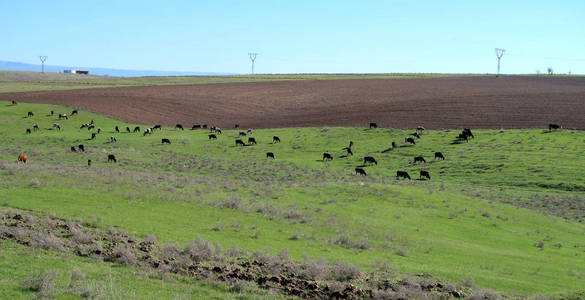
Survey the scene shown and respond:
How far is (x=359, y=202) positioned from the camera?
33.7 meters

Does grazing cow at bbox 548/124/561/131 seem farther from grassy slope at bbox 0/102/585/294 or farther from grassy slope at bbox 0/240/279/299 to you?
grassy slope at bbox 0/240/279/299

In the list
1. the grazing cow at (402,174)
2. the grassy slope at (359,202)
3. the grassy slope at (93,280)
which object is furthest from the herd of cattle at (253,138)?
the grassy slope at (93,280)

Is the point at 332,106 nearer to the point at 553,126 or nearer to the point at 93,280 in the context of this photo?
the point at 553,126

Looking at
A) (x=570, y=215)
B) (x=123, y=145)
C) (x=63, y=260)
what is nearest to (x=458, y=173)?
(x=570, y=215)

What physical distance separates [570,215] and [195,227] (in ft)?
86.8

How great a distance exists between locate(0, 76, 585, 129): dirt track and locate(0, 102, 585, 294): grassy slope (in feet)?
51.7

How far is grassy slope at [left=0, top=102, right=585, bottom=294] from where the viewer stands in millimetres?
22688

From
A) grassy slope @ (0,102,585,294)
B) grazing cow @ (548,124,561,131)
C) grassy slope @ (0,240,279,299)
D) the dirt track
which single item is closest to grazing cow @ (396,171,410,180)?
grassy slope @ (0,102,585,294)

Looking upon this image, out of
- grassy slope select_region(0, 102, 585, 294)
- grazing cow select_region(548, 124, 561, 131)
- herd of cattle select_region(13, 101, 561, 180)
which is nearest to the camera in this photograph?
grassy slope select_region(0, 102, 585, 294)

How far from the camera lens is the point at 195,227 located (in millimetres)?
24438

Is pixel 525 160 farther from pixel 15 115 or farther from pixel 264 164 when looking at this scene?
pixel 15 115

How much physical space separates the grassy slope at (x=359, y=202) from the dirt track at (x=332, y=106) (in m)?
15.8

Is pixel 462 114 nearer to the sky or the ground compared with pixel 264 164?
nearer to the sky

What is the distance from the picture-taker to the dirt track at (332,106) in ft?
259
